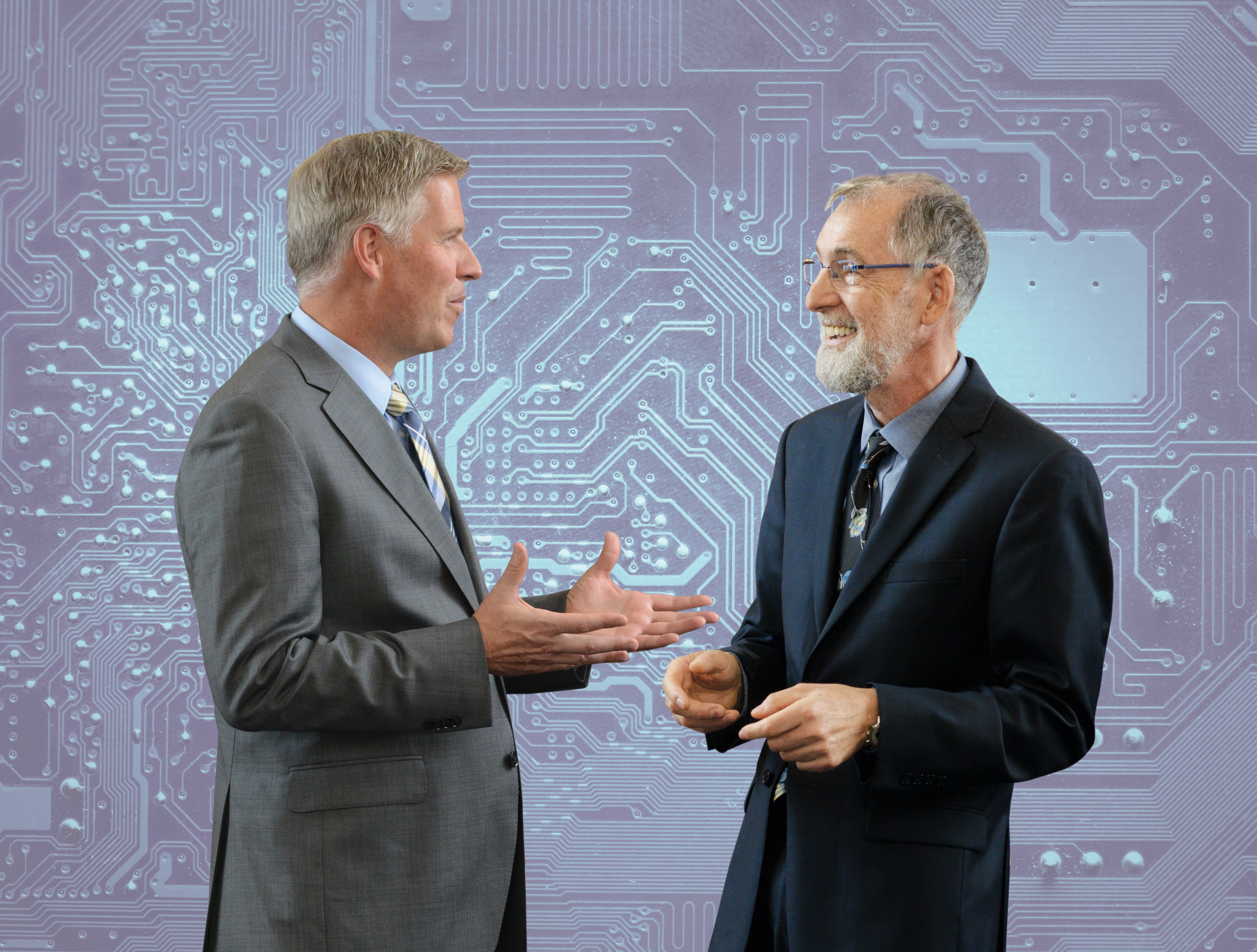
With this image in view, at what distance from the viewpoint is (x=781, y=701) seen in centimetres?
129

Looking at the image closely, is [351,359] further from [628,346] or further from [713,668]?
[628,346]

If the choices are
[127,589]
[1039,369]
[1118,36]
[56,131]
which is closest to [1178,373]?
[1039,369]

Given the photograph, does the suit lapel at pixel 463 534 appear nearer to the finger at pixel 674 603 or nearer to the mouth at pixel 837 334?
the finger at pixel 674 603

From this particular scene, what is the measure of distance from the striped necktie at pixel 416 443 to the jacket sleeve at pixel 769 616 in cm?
53

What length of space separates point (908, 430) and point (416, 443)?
78 centimetres

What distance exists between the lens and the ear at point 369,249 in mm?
1565

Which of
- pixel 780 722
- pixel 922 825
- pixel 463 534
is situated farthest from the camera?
pixel 463 534

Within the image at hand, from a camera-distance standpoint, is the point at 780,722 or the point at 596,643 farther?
the point at 596,643

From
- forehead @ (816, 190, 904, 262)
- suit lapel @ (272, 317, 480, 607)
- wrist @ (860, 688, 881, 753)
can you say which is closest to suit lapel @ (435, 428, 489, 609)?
suit lapel @ (272, 317, 480, 607)

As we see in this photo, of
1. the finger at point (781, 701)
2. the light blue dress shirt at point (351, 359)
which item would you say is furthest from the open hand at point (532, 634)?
the light blue dress shirt at point (351, 359)

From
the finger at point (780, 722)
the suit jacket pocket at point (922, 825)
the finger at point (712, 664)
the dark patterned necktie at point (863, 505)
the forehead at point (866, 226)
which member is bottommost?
the suit jacket pocket at point (922, 825)

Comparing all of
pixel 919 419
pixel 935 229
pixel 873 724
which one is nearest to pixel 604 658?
pixel 873 724

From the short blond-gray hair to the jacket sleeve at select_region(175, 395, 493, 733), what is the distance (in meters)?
0.34

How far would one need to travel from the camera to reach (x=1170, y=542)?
2766 millimetres
